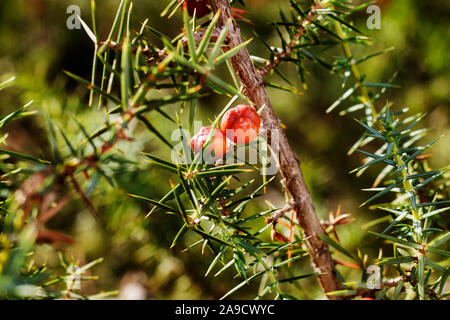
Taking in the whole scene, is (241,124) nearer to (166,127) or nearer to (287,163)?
(287,163)

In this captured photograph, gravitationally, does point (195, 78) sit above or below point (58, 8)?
below

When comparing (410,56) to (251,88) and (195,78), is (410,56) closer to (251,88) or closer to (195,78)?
(251,88)

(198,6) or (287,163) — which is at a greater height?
(198,6)

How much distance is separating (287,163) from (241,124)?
9 cm

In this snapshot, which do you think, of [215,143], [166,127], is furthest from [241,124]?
[166,127]

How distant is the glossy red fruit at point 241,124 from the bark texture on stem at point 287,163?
0.13 feet

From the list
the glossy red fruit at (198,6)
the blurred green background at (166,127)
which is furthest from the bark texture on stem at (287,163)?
the blurred green background at (166,127)

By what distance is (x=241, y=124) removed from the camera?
10.3 inches

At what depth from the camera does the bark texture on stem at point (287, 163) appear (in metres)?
0.29

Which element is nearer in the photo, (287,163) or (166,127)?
(287,163)
